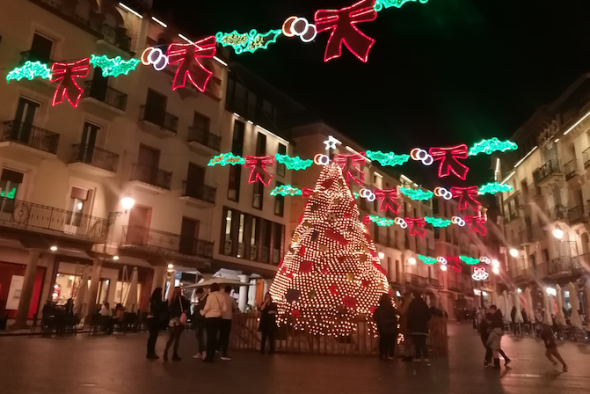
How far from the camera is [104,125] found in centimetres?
2148

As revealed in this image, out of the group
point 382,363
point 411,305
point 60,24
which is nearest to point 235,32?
point 411,305

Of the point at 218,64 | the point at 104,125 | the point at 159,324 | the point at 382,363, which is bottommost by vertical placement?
the point at 382,363

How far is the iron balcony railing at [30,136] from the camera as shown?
1775cm

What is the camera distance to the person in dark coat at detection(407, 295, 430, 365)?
391 inches

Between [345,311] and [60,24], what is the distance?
18.1m

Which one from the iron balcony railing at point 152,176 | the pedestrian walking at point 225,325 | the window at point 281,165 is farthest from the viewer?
the window at point 281,165

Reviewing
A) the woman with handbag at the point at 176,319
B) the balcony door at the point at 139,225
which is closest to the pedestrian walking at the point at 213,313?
the woman with handbag at the point at 176,319

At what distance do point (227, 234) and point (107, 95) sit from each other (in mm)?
10379

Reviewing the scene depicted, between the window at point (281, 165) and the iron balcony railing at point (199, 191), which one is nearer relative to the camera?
the iron balcony railing at point (199, 191)

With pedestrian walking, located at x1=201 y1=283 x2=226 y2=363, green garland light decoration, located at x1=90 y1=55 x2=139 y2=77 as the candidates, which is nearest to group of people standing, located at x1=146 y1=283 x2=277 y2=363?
pedestrian walking, located at x1=201 y1=283 x2=226 y2=363

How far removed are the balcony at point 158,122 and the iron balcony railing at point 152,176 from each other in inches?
76.0

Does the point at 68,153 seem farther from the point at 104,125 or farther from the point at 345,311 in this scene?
the point at 345,311

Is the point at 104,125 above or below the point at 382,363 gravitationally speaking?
above

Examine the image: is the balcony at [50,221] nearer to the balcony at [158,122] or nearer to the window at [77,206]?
the window at [77,206]
